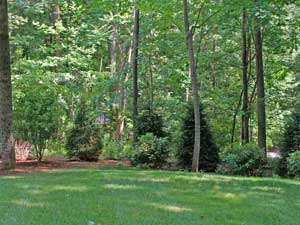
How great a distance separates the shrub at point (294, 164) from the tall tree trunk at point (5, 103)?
6.35 metres

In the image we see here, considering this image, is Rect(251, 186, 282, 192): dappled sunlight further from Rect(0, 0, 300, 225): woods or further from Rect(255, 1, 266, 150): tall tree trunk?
Rect(255, 1, 266, 150): tall tree trunk

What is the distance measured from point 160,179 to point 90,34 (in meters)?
10.8

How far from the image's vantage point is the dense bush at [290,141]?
10172mm

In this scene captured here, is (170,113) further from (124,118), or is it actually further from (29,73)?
(29,73)

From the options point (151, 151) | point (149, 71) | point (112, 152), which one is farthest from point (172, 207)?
point (149, 71)

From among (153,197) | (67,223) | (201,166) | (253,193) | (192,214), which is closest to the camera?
(67,223)

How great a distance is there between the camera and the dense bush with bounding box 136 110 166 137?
1071 centimetres

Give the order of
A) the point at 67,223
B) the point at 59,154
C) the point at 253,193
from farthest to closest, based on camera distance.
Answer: the point at 59,154 < the point at 253,193 < the point at 67,223

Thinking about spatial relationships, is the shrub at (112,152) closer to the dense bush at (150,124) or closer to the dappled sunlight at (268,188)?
the dense bush at (150,124)

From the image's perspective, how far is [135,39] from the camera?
12250 millimetres

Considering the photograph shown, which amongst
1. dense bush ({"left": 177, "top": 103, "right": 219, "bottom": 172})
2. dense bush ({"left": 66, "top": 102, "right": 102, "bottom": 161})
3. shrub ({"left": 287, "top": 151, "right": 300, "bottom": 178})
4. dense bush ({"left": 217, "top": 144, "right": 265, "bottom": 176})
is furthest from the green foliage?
shrub ({"left": 287, "top": 151, "right": 300, "bottom": 178})

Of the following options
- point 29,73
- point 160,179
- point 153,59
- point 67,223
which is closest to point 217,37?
point 153,59

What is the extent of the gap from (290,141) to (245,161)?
1.57 meters

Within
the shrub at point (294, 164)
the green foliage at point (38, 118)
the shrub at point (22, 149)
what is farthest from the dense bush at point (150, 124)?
the shrub at point (294, 164)
